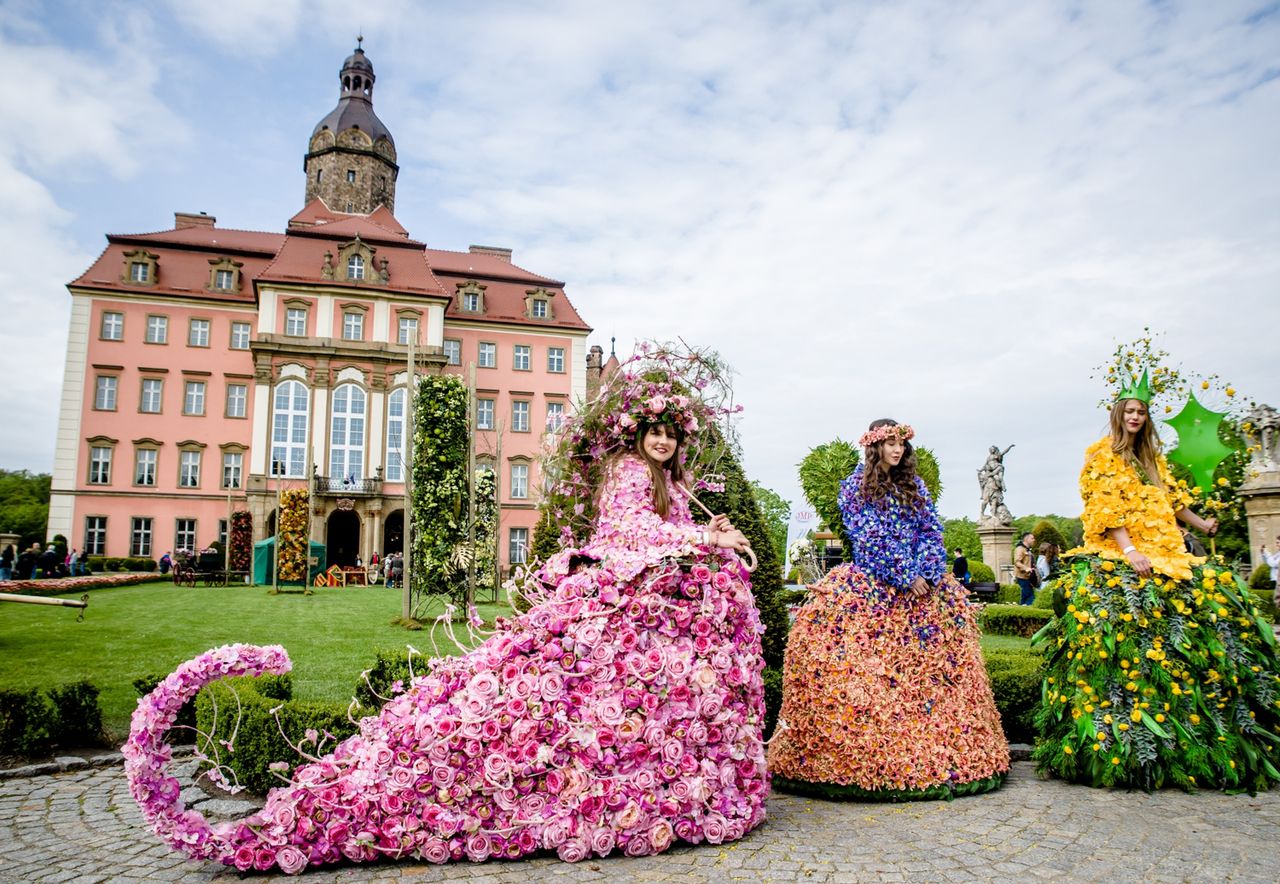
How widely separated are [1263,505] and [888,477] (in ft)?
61.4

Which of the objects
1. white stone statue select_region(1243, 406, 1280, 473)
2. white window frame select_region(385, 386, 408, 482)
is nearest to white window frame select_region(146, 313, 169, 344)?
white window frame select_region(385, 386, 408, 482)

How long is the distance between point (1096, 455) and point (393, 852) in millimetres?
4963

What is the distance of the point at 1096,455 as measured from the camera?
5434 millimetres

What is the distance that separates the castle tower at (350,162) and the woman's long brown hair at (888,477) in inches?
1759

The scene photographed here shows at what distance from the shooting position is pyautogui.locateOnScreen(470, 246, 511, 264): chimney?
152 feet

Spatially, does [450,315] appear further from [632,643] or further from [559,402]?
[632,643]

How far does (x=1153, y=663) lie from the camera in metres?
4.80

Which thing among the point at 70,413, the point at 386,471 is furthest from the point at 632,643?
the point at 70,413

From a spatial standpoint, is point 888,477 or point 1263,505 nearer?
point 888,477

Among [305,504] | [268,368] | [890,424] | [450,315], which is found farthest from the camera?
[450,315]

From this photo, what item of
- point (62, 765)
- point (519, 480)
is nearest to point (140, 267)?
point (519, 480)

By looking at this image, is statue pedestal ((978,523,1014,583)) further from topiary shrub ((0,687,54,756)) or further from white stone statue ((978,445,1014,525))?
topiary shrub ((0,687,54,756))

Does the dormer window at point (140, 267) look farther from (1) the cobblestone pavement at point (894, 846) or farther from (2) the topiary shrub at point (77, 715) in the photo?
(1) the cobblestone pavement at point (894, 846)

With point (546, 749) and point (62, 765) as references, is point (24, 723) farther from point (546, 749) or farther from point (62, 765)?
point (546, 749)
